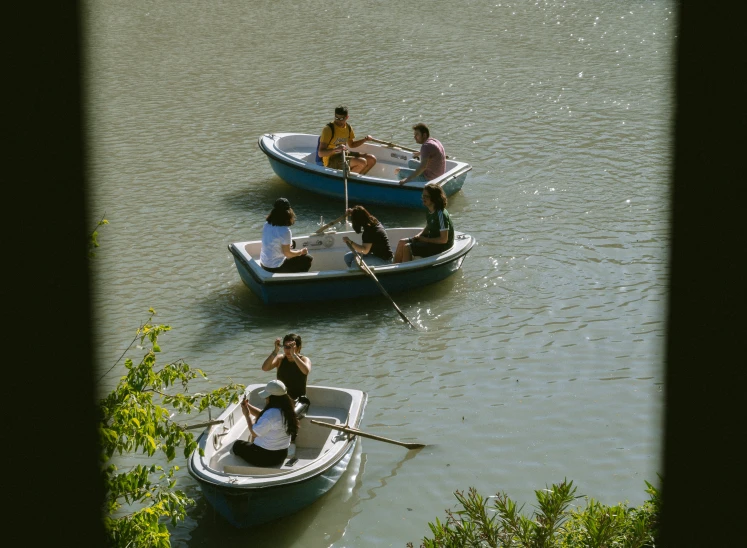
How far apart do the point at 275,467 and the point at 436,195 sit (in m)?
4.97

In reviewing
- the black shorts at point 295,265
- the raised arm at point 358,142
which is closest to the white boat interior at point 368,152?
the raised arm at point 358,142

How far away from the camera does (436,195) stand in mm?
12359

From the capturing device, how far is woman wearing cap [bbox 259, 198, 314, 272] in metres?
11.9

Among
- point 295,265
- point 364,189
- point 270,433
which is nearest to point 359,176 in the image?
point 364,189

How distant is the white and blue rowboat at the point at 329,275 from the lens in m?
12.0

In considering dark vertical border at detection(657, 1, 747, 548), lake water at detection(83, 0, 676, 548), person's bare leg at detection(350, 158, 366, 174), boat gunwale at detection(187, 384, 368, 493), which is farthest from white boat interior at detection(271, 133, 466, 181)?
boat gunwale at detection(187, 384, 368, 493)

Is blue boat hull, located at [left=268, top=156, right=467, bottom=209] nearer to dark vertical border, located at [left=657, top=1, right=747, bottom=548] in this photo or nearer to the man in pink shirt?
the man in pink shirt

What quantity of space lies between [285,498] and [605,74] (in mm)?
16529

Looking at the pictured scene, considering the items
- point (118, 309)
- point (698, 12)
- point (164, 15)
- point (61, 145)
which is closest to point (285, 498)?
point (61, 145)

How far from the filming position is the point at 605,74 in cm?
2219

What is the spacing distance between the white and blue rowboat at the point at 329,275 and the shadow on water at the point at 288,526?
3780 mm

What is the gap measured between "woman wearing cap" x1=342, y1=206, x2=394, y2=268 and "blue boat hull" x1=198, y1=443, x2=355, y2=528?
180 inches

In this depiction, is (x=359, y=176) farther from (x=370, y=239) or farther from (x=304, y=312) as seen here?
(x=304, y=312)

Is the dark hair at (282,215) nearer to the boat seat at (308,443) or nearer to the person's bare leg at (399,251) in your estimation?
the person's bare leg at (399,251)
